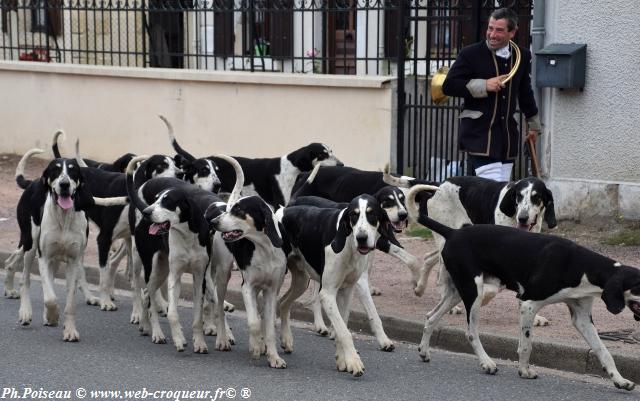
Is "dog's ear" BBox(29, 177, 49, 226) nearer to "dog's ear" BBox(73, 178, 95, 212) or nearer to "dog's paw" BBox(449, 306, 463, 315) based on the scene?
"dog's ear" BBox(73, 178, 95, 212)

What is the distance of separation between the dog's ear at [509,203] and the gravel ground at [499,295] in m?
0.82

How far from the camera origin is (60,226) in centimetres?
902

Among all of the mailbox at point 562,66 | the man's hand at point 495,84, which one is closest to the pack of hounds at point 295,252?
the man's hand at point 495,84

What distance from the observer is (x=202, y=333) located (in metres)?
8.55

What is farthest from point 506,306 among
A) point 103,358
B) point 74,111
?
point 74,111


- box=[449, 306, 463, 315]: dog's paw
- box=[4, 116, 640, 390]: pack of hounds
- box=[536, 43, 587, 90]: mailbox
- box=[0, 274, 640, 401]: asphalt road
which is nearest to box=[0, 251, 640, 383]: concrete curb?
box=[0, 274, 640, 401]: asphalt road

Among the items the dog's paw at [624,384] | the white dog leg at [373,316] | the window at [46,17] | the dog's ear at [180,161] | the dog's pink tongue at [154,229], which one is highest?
the window at [46,17]

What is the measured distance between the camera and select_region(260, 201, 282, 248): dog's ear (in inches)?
311

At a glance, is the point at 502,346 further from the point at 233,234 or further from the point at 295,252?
the point at 233,234

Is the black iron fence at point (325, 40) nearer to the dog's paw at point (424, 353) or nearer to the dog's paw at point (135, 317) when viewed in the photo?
the dog's paw at point (135, 317)

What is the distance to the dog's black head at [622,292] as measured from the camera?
7227 millimetres

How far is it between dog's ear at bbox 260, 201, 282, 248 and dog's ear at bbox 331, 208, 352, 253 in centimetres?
37

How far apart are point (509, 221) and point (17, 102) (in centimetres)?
1211

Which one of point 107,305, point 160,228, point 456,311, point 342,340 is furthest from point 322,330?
point 107,305
